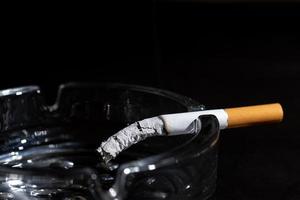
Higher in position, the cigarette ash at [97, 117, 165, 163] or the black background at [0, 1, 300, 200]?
the black background at [0, 1, 300, 200]

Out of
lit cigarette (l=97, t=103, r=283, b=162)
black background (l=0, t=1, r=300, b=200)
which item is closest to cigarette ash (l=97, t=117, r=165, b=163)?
lit cigarette (l=97, t=103, r=283, b=162)

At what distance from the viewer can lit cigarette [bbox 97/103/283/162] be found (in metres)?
0.55

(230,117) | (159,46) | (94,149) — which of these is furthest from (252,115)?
(159,46)

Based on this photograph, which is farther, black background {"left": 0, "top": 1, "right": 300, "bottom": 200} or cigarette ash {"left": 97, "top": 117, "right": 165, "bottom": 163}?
black background {"left": 0, "top": 1, "right": 300, "bottom": 200}

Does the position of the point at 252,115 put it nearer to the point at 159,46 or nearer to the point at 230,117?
the point at 230,117

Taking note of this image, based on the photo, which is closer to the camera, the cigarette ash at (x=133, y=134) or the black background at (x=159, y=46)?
the cigarette ash at (x=133, y=134)

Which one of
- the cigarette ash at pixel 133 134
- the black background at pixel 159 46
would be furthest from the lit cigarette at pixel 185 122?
the black background at pixel 159 46

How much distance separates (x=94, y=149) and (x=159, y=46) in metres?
0.42

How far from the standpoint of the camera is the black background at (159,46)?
924 mm

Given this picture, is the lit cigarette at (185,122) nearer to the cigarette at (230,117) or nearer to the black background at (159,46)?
the cigarette at (230,117)

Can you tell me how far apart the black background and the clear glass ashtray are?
165 millimetres

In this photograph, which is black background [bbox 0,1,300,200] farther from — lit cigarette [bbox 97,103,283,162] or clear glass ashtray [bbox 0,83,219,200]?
lit cigarette [bbox 97,103,283,162]

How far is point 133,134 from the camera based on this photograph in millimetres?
571

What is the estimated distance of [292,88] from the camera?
0.84 m
